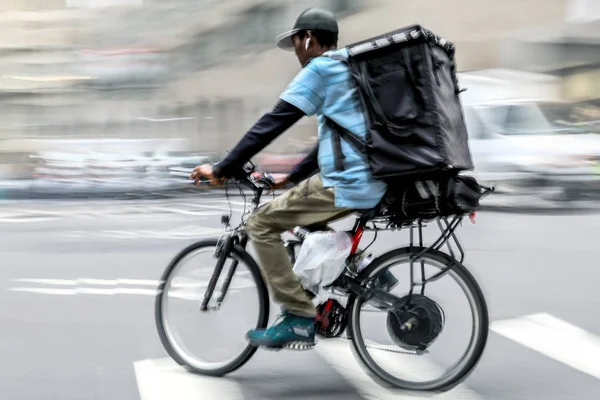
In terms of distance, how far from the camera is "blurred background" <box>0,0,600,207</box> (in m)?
14.2

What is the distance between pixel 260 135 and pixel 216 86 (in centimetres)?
3671

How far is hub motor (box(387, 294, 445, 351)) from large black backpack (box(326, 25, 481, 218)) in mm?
469

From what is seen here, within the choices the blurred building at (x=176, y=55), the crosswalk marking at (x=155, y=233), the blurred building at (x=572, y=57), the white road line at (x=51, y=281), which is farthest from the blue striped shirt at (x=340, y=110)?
the blurred building at (x=176, y=55)

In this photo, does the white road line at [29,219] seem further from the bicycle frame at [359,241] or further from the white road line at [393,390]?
the white road line at [393,390]

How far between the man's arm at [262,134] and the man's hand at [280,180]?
362 mm

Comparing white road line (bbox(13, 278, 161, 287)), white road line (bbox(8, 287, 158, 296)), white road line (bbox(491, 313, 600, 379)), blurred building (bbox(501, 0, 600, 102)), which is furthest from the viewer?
blurred building (bbox(501, 0, 600, 102))

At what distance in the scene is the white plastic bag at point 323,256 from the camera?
13.9 feet

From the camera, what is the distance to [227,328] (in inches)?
182

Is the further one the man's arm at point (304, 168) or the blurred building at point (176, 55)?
the blurred building at point (176, 55)

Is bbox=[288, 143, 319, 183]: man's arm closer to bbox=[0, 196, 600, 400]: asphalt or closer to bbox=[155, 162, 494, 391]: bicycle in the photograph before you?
bbox=[155, 162, 494, 391]: bicycle

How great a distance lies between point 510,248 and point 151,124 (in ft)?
110

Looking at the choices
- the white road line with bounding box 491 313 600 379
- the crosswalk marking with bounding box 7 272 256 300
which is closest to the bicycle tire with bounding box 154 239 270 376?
the white road line with bounding box 491 313 600 379

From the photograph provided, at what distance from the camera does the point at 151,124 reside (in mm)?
41562

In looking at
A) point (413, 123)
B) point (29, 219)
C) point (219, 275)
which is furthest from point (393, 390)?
point (29, 219)
